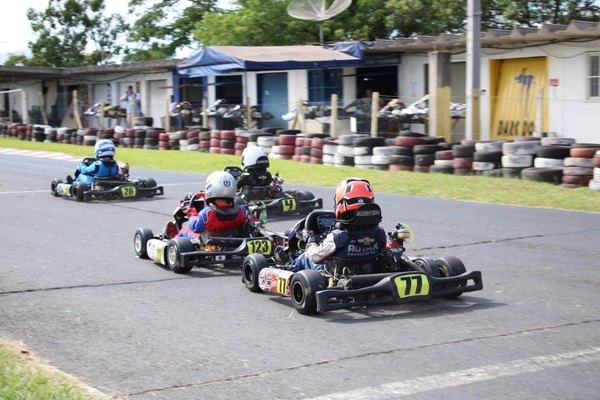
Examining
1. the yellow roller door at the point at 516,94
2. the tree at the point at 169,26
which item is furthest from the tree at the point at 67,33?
the yellow roller door at the point at 516,94

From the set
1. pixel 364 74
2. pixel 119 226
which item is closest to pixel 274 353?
pixel 119 226

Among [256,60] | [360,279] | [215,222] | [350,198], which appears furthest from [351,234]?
[256,60]

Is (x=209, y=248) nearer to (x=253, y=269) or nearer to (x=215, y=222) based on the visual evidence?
(x=215, y=222)

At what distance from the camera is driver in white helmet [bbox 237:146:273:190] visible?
12094mm

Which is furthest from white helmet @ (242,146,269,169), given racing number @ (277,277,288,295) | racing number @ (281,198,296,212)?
racing number @ (277,277,288,295)

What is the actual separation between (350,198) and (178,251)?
2131mm

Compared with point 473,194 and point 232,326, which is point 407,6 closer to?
point 473,194

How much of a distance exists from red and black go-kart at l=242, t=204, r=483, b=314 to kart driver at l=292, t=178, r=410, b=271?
6cm

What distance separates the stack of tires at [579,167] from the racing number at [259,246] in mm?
7294

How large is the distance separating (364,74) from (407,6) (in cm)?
438

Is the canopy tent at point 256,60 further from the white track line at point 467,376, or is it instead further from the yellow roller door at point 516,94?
the white track line at point 467,376

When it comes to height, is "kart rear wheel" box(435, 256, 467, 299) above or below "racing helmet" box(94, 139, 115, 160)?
below

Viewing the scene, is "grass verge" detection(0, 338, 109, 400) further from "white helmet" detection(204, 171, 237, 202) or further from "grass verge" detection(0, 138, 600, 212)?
"grass verge" detection(0, 138, 600, 212)

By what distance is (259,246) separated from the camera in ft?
26.1
